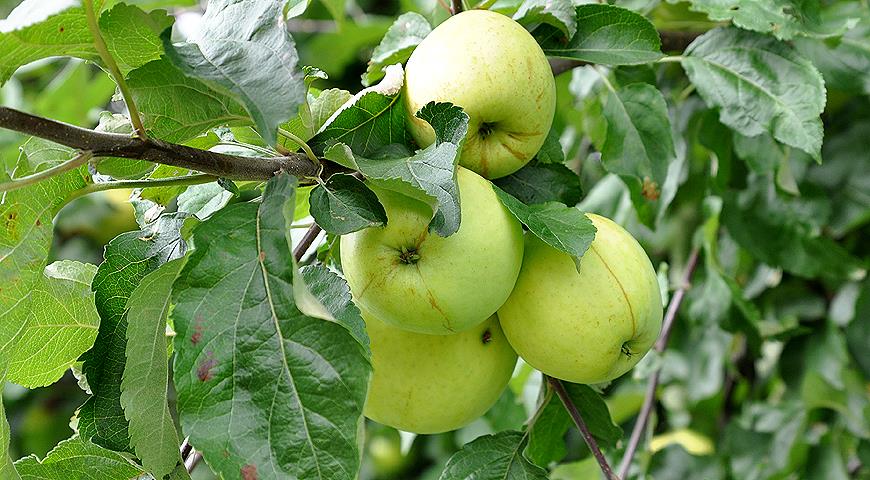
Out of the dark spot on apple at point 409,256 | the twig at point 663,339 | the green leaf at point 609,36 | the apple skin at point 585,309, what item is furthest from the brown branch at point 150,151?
the twig at point 663,339

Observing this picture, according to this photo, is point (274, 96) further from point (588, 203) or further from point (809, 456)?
point (809, 456)

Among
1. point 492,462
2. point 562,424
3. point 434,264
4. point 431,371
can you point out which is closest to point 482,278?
point 434,264

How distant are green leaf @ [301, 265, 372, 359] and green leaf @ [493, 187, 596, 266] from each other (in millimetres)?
157

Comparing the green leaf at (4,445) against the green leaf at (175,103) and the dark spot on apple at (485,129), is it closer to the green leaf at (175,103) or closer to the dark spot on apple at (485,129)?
the green leaf at (175,103)

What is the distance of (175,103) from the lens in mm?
727

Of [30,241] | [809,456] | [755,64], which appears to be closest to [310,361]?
[30,241]

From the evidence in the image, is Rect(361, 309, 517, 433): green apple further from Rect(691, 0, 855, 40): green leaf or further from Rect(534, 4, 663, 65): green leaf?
Rect(691, 0, 855, 40): green leaf

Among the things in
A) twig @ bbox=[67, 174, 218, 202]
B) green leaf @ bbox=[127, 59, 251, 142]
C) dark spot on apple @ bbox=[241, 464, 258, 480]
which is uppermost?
green leaf @ bbox=[127, 59, 251, 142]

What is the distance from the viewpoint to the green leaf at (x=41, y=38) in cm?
65

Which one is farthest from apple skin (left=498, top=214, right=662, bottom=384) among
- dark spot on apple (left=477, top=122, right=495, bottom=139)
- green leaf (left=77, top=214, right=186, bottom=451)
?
green leaf (left=77, top=214, right=186, bottom=451)

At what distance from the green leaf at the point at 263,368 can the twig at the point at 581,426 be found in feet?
1.15

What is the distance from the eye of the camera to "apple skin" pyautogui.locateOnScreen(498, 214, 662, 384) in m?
0.79

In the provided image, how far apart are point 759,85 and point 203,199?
650 millimetres

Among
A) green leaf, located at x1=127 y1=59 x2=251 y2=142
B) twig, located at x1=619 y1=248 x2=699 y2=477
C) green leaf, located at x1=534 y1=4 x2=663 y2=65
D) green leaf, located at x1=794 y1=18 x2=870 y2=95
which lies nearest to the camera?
green leaf, located at x1=127 y1=59 x2=251 y2=142
